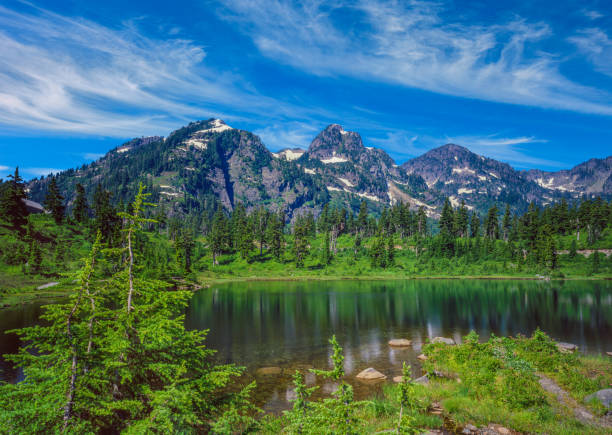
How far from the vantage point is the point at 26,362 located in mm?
9797

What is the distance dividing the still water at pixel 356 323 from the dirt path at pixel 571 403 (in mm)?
9553

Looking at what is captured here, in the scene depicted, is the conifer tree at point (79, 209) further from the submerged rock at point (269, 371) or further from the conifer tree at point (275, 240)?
the submerged rock at point (269, 371)

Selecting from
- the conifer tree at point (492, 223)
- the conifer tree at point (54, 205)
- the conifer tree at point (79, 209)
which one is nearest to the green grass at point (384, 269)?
the conifer tree at point (492, 223)

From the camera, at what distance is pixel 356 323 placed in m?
49.7

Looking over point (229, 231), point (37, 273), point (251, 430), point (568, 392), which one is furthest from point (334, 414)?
point (229, 231)

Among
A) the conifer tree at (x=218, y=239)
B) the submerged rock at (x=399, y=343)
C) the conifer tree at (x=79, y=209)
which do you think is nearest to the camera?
the submerged rock at (x=399, y=343)

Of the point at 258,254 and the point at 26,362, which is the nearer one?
the point at 26,362

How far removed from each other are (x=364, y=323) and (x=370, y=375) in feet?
73.6

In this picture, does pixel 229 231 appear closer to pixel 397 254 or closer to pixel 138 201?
pixel 397 254

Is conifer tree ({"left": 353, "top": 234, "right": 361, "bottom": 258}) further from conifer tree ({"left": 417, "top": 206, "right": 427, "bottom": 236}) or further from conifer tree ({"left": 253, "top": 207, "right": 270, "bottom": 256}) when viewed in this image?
conifer tree ({"left": 253, "top": 207, "right": 270, "bottom": 256})

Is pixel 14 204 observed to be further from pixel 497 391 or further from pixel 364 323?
pixel 497 391

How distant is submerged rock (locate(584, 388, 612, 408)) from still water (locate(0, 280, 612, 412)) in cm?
1218

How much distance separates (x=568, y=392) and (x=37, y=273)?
3579 inches

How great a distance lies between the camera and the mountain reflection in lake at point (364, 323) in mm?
31828
